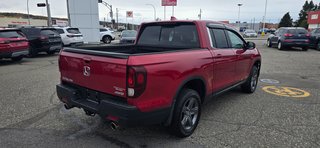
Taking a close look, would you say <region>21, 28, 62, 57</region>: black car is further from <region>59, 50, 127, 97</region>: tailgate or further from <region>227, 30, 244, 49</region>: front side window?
<region>227, 30, 244, 49</region>: front side window

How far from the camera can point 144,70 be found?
253cm

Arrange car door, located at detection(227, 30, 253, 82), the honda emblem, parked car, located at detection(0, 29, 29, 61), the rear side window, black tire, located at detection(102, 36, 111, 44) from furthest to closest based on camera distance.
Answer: black tire, located at detection(102, 36, 111, 44) → parked car, located at detection(0, 29, 29, 61) → car door, located at detection(227, 30, 253, 82) → the rear side window → the honda emblem

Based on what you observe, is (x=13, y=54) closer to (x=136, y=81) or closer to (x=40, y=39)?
(x=40, y=39)

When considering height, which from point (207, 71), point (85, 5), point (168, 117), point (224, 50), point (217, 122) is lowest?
point (217, 122)

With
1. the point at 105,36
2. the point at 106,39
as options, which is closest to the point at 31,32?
the point at 105,36

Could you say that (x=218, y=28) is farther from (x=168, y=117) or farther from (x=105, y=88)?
(x=105, y=88)

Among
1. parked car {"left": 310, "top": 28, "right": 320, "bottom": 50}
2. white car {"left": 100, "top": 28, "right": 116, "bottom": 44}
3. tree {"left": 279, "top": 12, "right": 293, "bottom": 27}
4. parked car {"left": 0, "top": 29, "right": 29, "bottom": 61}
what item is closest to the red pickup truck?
parked car {"left": 0, "top": 29, "right": 29, "bottom": 61}

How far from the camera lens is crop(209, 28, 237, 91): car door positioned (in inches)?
152

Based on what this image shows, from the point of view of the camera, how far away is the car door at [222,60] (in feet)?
12.7

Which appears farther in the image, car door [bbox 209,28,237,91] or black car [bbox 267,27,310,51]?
black car [bbox 267,27,310,51]

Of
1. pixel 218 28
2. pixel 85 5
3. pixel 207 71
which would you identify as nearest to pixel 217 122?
pixel 207 71

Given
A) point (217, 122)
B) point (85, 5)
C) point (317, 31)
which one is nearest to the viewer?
point (217, 122)

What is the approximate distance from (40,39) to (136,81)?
11707 mm

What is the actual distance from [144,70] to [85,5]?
65.9 feet
